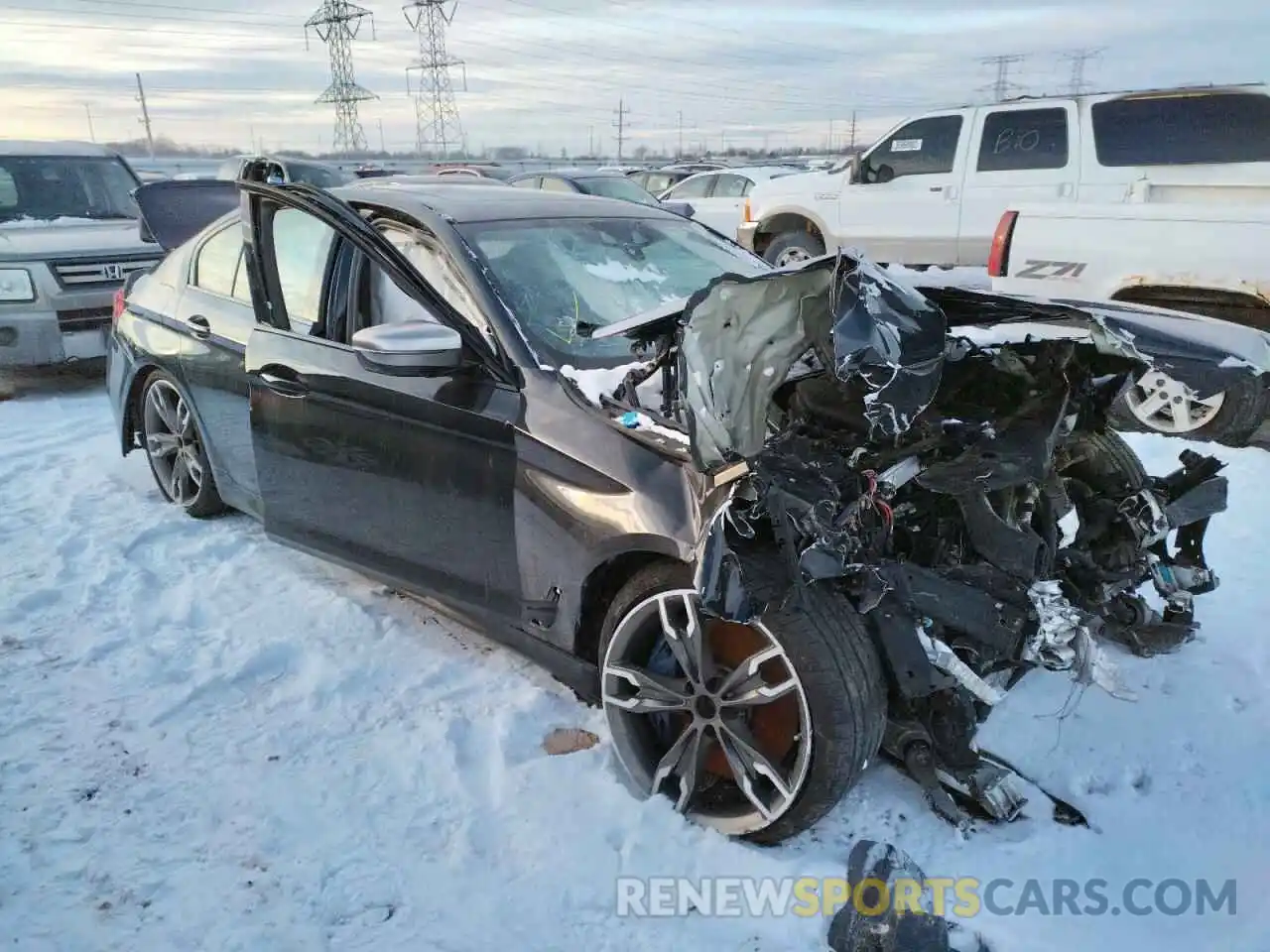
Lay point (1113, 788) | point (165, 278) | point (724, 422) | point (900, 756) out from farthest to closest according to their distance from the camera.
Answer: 1. point (165, 278)
2. point (1113, 788)
3. point (900, 756)
4. point (724, 422)

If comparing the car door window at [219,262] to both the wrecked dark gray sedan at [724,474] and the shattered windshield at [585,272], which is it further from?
the shattered windshield at [585,272]

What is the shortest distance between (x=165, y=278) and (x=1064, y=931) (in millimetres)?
4731

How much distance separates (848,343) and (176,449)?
4019 mm

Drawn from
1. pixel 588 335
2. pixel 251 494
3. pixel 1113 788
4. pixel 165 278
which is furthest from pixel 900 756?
pixel 165 278

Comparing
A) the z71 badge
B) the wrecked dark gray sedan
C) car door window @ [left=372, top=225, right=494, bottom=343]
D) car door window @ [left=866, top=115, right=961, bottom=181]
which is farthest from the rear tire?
car door window @ [left=866, top=115, right=961, bottom=181]

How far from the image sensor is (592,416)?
2.74 meters

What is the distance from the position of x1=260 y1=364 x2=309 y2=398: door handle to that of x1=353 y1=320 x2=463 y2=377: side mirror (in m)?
0.71

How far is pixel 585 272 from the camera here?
340 centimetres

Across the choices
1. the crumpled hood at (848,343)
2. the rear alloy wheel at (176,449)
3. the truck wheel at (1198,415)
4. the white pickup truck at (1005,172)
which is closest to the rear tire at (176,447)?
the rear alloy wheel at (176,449)

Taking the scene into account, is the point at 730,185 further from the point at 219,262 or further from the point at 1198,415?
the point at 219,262

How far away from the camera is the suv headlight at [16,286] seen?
24.5 ft

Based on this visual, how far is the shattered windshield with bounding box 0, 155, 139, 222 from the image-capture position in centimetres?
874

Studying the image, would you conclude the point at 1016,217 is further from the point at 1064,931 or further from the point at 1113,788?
the point at 1064,931

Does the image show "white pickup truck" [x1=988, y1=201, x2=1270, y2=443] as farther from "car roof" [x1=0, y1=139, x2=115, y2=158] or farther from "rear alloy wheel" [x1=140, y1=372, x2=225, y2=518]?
"car roof" [x1=0, y1=139, x2=115, y2=158]
